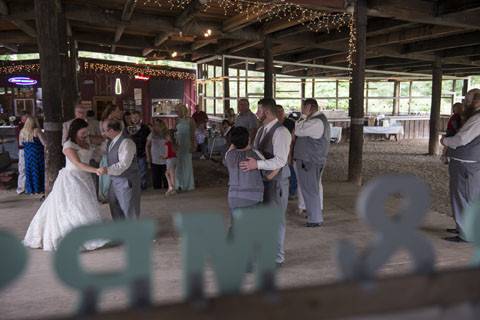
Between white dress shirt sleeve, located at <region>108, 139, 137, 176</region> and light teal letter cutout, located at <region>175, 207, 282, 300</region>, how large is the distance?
3202mm

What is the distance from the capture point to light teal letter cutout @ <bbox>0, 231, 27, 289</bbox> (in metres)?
0.94

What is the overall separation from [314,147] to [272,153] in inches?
57.8

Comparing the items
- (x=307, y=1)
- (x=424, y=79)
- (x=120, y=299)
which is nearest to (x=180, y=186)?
(x=307, y=1)

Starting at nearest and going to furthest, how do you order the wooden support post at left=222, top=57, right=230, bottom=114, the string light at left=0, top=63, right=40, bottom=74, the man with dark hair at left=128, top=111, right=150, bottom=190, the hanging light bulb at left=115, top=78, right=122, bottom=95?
the man with dark hair at left=128, top=111, right=150, bottom=190 < the wooden support post at left=222, top=57, right=230, bottom=114 < the string light at left=0, top=63, right=40, bottom=74 < the hanging light bulb at left=115, top=78, right=122, bottom=95

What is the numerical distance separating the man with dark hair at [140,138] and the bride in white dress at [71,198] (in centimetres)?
283

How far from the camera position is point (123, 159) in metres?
4.09

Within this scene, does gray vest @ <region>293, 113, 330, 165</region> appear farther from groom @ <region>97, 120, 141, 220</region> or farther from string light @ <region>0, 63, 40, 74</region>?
string light @ <region>0, 63, 40, 74</region>

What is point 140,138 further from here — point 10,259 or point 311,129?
point 10,259

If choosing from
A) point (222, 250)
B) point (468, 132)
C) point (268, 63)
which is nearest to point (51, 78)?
point (468, 132)

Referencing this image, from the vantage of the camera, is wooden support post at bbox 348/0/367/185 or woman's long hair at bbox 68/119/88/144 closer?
woman's long hair at bbox 68/119/88/144

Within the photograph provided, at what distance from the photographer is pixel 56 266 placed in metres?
0.95

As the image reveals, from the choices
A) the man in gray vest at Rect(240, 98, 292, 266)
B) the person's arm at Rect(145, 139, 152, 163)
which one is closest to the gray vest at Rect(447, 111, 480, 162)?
the man in gray vest at Rect(240, 98, 292, 266)

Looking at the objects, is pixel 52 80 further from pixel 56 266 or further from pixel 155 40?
pixel 155 40

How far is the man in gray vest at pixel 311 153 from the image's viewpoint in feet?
15.9
